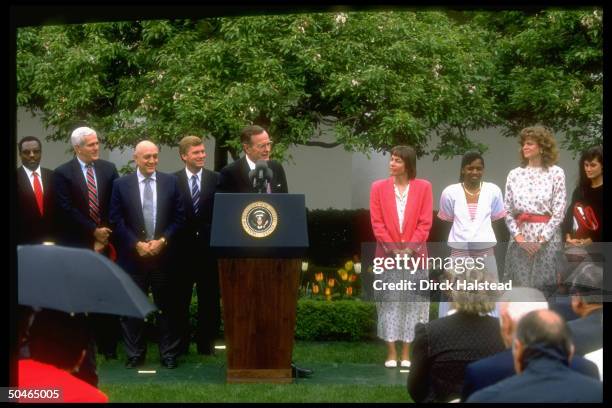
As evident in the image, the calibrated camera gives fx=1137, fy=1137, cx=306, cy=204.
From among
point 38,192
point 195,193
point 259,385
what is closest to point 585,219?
point 259,385

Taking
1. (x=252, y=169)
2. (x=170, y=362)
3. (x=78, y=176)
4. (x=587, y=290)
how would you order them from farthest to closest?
1. (x=170, y=362)
2. (x=78, y=176)
3. (x=252, y=169)
4. (x=587, y=290)

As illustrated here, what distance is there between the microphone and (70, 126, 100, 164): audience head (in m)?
1.16

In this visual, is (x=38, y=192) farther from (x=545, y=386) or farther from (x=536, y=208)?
(x=545, y=386)

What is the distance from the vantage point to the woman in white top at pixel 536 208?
27.8 ft

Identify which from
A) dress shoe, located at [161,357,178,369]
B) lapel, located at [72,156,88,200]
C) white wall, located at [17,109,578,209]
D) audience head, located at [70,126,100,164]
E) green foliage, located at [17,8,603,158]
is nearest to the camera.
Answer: audience head, located at [70,126,100,164]

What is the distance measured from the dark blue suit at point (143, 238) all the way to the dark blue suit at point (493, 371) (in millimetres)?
4343

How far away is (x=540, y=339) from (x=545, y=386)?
0.18m

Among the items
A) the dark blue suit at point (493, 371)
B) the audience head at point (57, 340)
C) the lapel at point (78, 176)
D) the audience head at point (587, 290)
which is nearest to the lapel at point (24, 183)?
the lapel at point (78, 176)

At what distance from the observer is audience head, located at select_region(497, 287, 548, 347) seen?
4619 millimetres

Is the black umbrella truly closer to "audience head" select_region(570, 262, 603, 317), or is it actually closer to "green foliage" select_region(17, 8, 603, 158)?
"audience head" select_region(570, 262, 603, 317)

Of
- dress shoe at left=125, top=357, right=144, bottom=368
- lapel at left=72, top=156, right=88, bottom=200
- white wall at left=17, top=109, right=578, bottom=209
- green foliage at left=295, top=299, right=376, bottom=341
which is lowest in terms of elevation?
dress shoe at left=125, top=357, right=144, bottom=368

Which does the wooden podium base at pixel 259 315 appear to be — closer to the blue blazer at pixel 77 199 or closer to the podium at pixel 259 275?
the podium at pixel 259 275

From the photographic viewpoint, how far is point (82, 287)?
182 inches

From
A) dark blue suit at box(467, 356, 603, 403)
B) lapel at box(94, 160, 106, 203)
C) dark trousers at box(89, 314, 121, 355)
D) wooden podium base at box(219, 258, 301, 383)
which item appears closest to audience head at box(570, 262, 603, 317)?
dark blue suit at box(467, 356, 603, 403)
